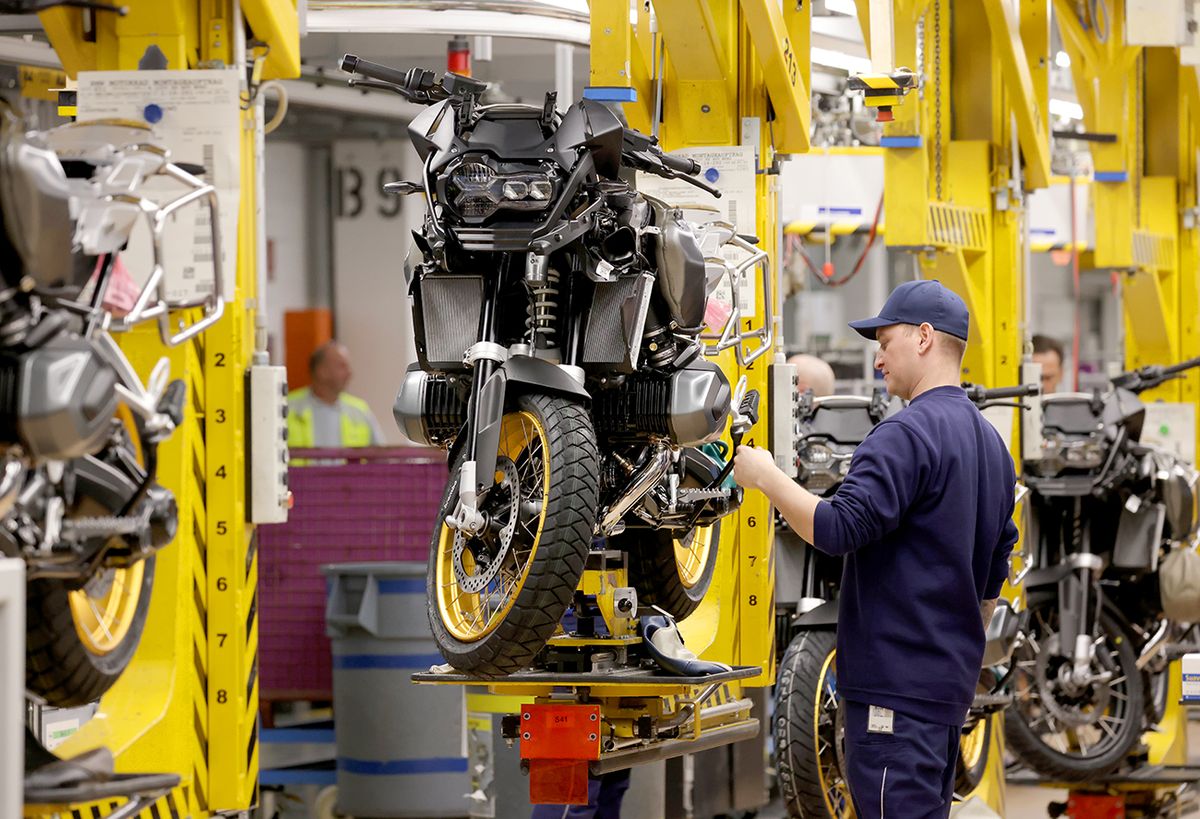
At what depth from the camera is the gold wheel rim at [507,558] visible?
4.88m

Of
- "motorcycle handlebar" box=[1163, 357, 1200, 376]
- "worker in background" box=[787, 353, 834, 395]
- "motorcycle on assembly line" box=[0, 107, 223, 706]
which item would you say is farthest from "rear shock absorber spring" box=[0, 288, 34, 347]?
"motorcycle handlebar" box=[1163, 357, 1200, 376]

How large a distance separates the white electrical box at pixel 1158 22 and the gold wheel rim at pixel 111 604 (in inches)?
280

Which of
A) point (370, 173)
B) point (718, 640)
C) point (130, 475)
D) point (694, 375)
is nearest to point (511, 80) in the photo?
point (370, 173)

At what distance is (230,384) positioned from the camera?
520cm

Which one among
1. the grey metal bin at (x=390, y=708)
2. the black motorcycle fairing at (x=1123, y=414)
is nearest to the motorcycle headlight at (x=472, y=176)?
the grey metal bin at (x=390, y=708)

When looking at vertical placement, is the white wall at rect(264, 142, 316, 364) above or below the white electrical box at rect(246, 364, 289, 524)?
above

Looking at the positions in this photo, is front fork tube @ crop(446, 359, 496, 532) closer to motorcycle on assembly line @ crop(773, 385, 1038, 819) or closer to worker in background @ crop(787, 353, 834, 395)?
motorcycle on assembly line @ crop(773, 385, 1038, 819)

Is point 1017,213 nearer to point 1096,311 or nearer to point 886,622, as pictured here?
point 886,622

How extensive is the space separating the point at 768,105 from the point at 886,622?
2680 millimetres

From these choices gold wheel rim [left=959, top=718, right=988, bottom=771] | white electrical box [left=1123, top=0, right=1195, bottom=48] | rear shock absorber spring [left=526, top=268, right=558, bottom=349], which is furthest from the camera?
white electrical box [left=1123, top=0, right=1195, bottom=48]

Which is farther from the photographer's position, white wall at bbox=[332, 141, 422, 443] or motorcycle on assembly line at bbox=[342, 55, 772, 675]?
white wall at bbox=[332, 141, 422, 443]

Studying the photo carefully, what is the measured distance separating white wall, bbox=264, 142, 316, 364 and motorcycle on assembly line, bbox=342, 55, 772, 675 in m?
8.86

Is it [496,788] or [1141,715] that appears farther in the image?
[1141,715]

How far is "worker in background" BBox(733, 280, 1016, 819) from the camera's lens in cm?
481
